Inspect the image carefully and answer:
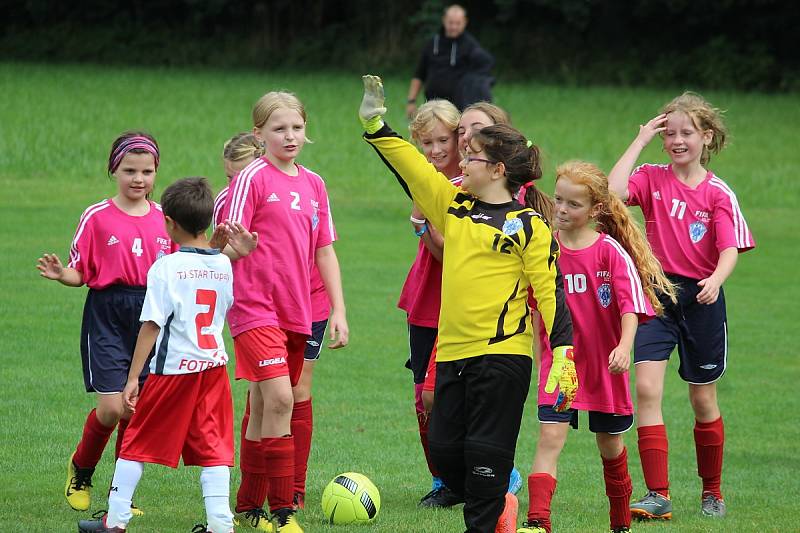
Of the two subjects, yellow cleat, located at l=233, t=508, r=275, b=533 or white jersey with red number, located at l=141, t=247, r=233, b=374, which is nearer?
white jersey with red number, located at l=141, t=247, r=233, b=374

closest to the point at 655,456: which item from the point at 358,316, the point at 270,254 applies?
the point at 270,254

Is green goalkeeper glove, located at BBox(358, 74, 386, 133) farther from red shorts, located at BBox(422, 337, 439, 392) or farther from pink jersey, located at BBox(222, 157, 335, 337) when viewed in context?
red shorts, located at BBox(422, 337, 439, 392)

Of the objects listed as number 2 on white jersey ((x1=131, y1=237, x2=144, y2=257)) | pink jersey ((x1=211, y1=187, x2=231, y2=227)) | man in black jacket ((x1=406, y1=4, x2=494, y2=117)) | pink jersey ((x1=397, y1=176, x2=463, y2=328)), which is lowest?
pink jersey ((x1=397, y1=176, x2=463, y2=328))

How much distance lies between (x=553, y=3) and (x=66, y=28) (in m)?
16.7

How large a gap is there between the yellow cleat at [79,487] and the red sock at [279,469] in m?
0.98

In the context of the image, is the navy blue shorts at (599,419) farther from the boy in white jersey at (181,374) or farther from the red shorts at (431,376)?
the boy in white jersey at (181,374)

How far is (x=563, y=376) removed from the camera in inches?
197

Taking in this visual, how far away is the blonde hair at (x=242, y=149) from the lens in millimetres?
6816

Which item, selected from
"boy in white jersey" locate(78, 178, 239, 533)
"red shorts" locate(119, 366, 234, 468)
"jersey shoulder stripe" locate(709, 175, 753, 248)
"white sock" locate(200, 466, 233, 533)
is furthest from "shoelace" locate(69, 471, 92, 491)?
"jersey shoulder stripe" locate(709, 175, 753, 248)

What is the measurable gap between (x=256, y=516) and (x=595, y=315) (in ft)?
6.06

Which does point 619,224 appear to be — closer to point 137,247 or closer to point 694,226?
point 694,226

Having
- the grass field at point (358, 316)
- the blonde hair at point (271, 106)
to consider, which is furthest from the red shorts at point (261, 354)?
the blonde hair at point (271, 106)

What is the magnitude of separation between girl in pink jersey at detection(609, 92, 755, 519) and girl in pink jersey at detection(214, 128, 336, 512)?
169 cm

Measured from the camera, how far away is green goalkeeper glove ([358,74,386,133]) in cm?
492
